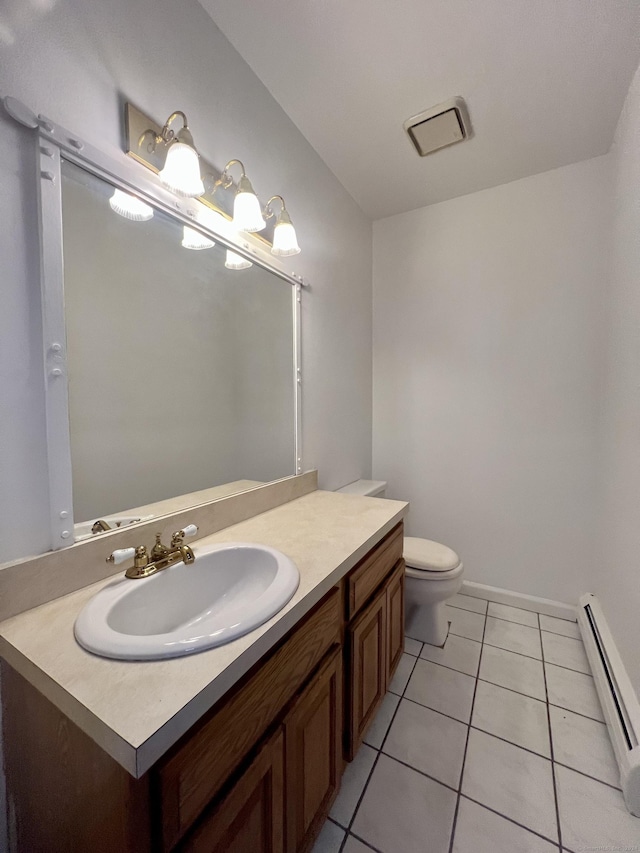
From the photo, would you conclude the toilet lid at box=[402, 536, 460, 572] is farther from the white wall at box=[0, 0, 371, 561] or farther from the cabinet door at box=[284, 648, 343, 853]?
the cabinet door at box=[284, 648, 343, 853]

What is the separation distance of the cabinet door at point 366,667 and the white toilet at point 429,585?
0.48 m

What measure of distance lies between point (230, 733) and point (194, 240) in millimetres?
1285

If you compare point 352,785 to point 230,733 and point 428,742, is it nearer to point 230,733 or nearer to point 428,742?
point 428,742

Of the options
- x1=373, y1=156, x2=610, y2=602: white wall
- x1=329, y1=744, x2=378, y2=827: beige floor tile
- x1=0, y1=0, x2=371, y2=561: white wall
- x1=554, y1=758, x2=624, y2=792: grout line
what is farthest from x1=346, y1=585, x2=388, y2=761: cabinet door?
x1=373, y1=156, x2=610, y2=602: white wall

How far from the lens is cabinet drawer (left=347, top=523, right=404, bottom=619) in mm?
993

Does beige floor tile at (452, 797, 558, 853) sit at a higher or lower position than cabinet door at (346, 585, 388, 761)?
lower

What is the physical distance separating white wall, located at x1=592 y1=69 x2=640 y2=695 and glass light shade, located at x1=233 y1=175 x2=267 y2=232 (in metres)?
1.43

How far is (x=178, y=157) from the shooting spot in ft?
2.98

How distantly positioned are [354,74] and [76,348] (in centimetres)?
147

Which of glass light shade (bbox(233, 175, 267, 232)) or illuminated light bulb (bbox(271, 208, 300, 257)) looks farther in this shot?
illuminated light bulb (bbox(271, 208, 300, 257))

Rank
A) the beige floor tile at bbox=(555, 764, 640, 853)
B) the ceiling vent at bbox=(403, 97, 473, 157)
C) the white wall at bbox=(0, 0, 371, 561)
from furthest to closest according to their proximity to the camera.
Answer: the ceiling vent at bbox=(403, 97, 473, 157), the beige floor tile at bbox=(555, 764, 640, 853), the white wall at bbox=(0, 0, 371, 561)

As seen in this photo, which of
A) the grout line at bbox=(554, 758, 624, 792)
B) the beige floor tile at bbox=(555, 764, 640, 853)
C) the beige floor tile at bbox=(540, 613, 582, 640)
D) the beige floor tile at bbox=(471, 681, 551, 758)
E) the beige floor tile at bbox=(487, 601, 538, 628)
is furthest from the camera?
the beige floor tile at bbox=(487, 601, 538, 628)

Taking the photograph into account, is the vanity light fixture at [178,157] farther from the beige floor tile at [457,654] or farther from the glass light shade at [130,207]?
the beige floor tile at [457,654]

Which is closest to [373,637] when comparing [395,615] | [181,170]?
[395,615]
